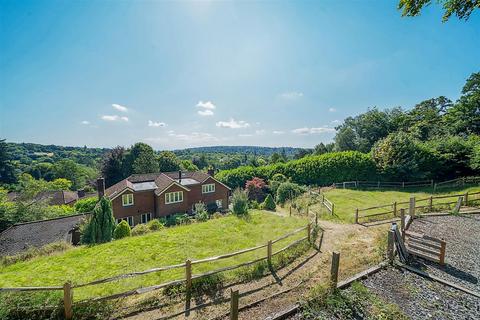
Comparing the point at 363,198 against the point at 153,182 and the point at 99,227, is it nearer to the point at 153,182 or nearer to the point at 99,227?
the point at 99,227

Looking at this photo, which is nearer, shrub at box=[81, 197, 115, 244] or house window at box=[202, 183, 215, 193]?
shrub at box=[81, 197, 115, 244]

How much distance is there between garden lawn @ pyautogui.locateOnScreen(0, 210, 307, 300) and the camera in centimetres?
832

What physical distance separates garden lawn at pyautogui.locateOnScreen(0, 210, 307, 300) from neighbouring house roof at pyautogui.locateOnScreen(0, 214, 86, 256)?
649 cm

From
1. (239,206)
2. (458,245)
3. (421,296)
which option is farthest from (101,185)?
(458,245)

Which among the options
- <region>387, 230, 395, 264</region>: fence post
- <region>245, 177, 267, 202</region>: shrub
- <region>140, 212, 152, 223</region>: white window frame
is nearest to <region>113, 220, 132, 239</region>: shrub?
<region>140, 212, 152, 223</region>: white window frame

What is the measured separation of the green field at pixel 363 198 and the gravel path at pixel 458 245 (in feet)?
14.4

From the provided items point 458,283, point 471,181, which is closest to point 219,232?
point 458,283

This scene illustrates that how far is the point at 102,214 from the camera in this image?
15.0 meters

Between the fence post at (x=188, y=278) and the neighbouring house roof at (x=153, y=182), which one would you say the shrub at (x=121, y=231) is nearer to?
the neighbouring house roof at (x=153, y=182)

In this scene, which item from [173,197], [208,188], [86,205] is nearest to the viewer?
[173,197]

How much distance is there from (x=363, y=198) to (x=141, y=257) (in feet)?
74.7

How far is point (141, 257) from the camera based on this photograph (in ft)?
34.4

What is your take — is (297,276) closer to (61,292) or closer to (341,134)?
(61,292)

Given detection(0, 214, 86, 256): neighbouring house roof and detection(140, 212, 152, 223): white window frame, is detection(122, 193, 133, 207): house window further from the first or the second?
detection(0, 214, 86, 256): neighbouring house roof
